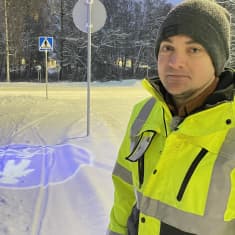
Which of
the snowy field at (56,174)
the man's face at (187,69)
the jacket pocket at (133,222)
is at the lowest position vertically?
the snowy field at (56,174)

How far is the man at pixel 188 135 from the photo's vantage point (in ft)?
5.09

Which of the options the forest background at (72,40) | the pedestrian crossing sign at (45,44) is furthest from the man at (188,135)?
the forest background at (72,40)

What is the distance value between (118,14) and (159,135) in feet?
111

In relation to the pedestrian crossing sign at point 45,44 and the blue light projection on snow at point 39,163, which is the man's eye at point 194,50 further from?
the pedestrian crossing sign at point 45,44

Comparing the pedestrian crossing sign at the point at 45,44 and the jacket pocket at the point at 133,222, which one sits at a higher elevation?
the pedestrian crossing sign at the point at 45,44

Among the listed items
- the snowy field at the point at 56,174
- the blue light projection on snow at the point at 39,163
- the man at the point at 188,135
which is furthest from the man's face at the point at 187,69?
the blue light projection on snow at the point at 39,163

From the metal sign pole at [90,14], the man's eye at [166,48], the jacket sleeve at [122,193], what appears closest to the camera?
the man's eye at [166,48]

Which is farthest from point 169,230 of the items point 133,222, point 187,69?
point 187,69

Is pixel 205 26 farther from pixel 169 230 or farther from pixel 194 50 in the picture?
pixel 169 230

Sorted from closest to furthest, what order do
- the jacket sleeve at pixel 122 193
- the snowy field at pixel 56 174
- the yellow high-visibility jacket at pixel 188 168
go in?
1. the yellow high-visibility jacket at pixel 188 168
2. the jacket sleeve at pixel 122 193
3. the snowy field at pixel 56 174

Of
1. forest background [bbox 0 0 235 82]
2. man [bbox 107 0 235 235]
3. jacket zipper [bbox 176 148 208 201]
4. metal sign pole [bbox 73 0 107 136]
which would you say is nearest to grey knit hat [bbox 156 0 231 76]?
man [bbox 107 0 235 235]

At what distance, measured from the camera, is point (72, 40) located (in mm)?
32406

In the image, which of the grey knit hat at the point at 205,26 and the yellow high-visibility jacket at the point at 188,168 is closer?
the yellow high-visibility jacket at the point at 188,168

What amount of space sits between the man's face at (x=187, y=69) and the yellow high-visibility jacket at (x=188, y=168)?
72mm
